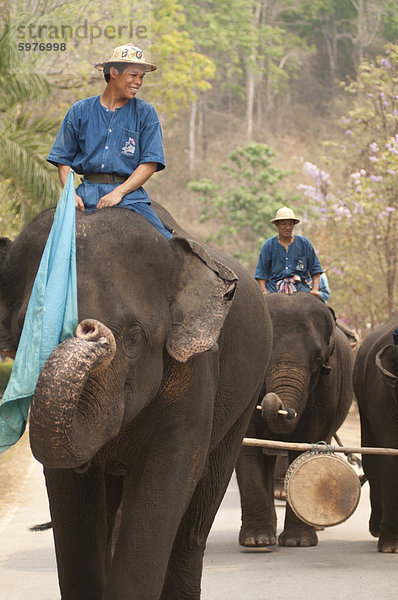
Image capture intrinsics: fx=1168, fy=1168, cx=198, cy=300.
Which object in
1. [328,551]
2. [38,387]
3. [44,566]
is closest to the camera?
[38,387]

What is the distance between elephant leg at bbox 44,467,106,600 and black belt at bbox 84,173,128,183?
1.37 metres

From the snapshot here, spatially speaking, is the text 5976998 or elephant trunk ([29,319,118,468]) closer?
elephant trunk ([29,319,118,468])

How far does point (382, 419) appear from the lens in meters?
9.44

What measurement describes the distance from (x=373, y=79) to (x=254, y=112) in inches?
1970

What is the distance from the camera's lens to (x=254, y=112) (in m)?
75.2

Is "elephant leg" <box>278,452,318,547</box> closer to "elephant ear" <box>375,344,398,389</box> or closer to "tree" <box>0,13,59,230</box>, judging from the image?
"elephant ear" <box>375,344,398,389</box>

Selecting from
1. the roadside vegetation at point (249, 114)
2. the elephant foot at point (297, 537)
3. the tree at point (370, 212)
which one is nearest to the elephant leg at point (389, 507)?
the elephant foot at point (297, 537)

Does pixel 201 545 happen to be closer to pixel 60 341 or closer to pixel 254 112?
pixel 60 341

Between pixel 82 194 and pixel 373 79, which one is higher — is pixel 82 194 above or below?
below

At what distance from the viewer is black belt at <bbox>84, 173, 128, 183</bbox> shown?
215 inches

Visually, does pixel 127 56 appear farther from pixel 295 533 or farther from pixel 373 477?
pixel 373 477

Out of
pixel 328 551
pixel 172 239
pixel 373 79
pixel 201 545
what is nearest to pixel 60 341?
pixel 172 239

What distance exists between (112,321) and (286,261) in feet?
18.4

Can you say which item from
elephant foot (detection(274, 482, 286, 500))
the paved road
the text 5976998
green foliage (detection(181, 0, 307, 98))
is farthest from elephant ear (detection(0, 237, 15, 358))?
green foliage (detection(181, 0, 307, 98))
